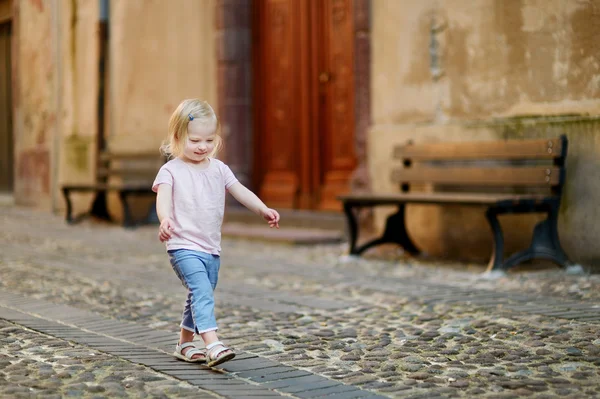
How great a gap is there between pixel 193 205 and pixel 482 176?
3824mm

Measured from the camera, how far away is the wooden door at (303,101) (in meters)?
9.77

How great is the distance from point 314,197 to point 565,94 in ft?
13.0

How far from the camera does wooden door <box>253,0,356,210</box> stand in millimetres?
9766

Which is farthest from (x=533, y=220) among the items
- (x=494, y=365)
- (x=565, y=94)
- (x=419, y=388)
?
(x=419, y=388)

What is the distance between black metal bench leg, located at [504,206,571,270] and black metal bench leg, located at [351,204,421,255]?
142 cm

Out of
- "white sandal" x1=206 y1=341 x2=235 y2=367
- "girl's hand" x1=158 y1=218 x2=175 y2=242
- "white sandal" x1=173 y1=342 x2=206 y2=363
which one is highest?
"girl's hand" x1=158 y1=218 x2=175 y2=242

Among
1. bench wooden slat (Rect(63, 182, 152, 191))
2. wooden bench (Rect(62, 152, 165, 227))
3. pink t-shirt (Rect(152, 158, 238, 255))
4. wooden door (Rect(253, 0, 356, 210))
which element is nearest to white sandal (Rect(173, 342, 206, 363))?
pink t-shirt (Rect(152, 158, 238, 255))

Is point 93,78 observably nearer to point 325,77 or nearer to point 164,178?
point 325,77

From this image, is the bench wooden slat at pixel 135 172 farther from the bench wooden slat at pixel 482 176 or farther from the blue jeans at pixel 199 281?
the blue jeans at pixel 199 281

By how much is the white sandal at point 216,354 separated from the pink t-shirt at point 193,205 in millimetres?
375

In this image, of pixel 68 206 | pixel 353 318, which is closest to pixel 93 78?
pixel 68 206

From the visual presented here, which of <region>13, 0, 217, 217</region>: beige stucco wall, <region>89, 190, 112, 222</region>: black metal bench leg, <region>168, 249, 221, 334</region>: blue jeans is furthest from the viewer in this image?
<region>89, 190, 112, 222</region>: black metal bench leg

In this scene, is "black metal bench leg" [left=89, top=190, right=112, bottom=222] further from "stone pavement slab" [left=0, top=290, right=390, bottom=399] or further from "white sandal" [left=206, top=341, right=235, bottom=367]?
"white sandal" [left=206, top=341, right=235, bottom=367]

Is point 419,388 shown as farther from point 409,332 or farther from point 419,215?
point 419,215
